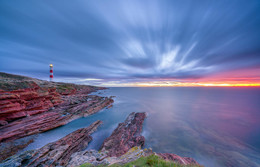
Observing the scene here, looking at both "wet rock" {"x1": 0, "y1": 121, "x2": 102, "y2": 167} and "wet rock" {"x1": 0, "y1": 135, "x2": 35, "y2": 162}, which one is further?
"wet rock" {"x1": 0, "y1": 135, "x2": 35, "y2": 162}

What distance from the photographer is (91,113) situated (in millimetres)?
30406

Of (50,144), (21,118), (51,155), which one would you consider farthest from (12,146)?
(21,118)

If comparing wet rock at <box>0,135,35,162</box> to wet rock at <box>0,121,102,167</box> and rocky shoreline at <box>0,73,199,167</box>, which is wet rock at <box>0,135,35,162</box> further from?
wet rock at <box>0,121,102,167</box>

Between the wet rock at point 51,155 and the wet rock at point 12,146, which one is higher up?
the wet rock at point 51,155

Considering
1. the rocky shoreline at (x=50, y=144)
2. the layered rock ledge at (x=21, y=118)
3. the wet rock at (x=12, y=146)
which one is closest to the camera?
the rocky shoreline at (x=50, y=144)

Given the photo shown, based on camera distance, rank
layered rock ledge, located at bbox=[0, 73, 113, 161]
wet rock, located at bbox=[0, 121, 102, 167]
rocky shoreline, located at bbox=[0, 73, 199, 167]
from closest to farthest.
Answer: wet rock, located at bbox=[0, 121, 102, 167], rocky shoreline, located at bbox=[0, 73, 199, 167], layered rock ledge, located at bbox=[0, 73, 113, 161]

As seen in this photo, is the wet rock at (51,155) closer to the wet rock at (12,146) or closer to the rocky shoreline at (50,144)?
the rocky shoreline at (50,144)

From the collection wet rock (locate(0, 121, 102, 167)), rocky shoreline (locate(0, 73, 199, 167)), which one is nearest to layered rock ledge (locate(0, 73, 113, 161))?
rocky shoreline (locate(0, 73, 199, 167))

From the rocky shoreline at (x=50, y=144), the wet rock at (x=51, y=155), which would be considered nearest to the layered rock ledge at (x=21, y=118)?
the rocky shoreline at (x=50, y=144)

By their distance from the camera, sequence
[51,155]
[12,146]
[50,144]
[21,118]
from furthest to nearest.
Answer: [21,118]
[12,146]
[50,144]
[51,155]

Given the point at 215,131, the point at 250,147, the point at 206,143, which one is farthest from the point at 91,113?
the point at 250,147

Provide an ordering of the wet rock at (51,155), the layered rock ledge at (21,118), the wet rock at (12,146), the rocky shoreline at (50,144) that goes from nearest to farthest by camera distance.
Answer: the wet rock at (51,155) → the rocky shoreline at (50,144) → the wet rock at (12,146) → the layered rock ledge at (21,118)

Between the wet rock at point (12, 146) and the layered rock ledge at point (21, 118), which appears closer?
the wet rock at point (12, 146)

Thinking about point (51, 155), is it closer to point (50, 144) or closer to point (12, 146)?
point (50, 144)
